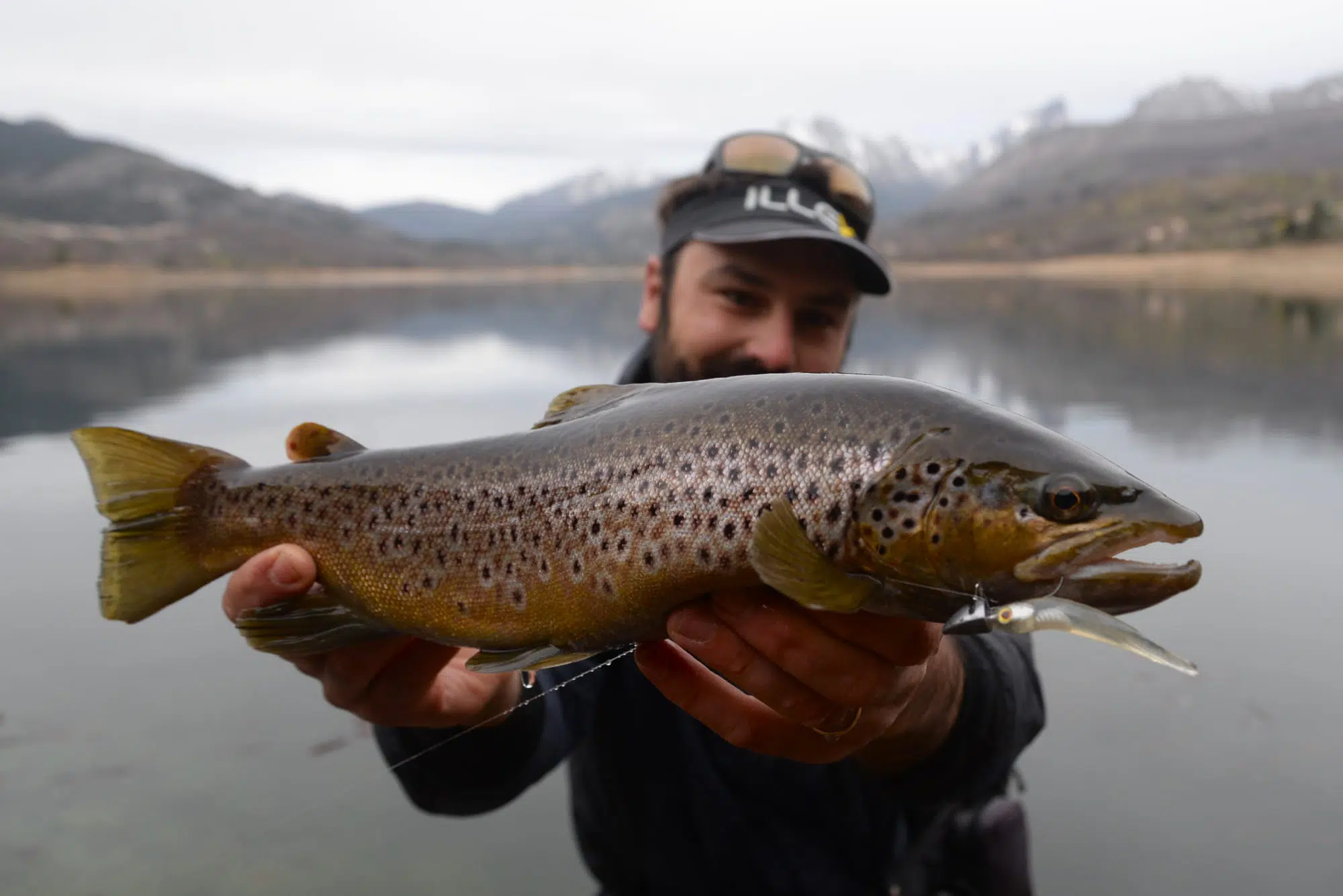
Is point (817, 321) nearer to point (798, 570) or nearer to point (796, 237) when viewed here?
point (796, 237)

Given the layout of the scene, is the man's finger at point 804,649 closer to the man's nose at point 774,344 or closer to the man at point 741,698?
the man at point 741,698

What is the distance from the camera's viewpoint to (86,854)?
5082mm

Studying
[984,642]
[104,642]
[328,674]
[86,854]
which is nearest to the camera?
[328,674]

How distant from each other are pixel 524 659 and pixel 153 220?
168210 mm

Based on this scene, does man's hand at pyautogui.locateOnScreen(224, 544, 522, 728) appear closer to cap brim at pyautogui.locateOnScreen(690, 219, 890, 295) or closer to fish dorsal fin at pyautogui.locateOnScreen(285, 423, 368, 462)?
fish dorsal fin at pyautogui.locateOnScreen(285, 423, 368, 462)

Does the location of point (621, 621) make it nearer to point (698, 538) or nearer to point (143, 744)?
point (698, 538)

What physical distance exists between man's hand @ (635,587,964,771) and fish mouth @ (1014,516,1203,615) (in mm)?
340

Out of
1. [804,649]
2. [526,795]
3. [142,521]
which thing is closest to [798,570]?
[804,649]

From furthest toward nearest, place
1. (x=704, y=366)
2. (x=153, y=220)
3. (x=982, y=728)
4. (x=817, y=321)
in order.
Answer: (x=153, y=220)
(x=817, y=321)
(x=704, y=366)
(x=982, y=728)

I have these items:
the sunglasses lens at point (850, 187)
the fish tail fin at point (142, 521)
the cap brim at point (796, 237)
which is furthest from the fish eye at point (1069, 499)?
the sunglasses lens at point (850, 187)

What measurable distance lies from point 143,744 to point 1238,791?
672 cm

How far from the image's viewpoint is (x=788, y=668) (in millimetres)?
2148

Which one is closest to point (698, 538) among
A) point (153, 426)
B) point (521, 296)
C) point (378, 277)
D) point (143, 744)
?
point (143, 744)

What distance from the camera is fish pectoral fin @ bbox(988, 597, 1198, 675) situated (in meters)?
1.62
